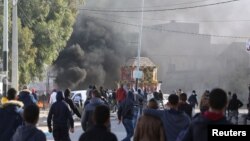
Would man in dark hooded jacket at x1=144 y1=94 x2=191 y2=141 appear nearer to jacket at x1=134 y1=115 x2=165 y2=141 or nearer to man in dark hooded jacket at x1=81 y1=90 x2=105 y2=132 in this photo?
jacket at x1=134 y1=115 x2=165 y2=141

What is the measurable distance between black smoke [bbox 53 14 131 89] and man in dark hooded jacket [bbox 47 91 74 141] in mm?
41714

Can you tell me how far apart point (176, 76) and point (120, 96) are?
4675 centimetres

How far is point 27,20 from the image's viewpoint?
103 ft

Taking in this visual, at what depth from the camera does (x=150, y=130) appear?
25.9 ft

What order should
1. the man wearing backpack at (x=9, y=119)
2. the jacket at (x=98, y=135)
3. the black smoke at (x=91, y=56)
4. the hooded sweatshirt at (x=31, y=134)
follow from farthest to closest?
the black smoke at (x=91, y=56), the man wearing backpack at (x=9, y=119), the hooded sweatshirt at (x=31, y=134), the jacket at (x=98, y=135)

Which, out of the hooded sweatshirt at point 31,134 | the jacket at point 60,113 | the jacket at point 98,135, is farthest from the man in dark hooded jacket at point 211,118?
the jacket at point 60,113

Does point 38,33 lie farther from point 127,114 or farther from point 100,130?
point 100,130

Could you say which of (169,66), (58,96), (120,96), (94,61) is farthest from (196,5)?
(58,96)

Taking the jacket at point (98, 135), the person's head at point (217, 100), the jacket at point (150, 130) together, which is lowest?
the jacket at point (150, 130)

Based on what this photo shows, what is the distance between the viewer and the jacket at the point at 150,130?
7879 millimetres

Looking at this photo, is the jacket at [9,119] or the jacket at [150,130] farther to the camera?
the jacket at [9,119]

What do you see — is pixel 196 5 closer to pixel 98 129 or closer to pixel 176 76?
pixel 176 76

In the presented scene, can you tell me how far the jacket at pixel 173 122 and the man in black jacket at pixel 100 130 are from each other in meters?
2.58

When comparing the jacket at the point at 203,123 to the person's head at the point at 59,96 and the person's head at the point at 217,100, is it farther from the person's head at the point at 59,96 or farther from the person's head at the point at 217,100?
the person's head at the point at 59,96
